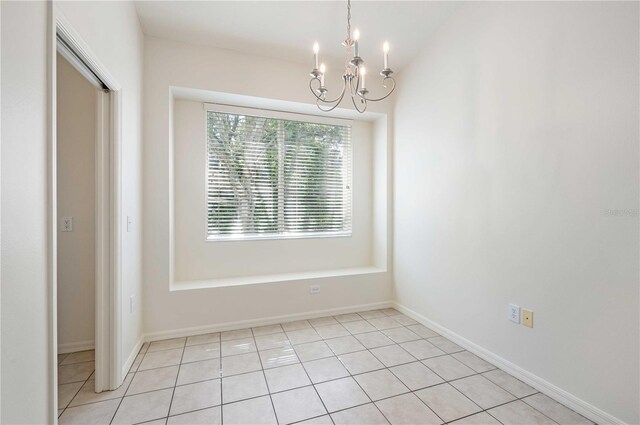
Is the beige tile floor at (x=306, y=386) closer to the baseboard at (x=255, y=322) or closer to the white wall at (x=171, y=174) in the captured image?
the baseboard at (x=255, y=322)

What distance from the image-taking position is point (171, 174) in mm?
2844

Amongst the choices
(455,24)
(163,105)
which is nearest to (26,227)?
(163,105)

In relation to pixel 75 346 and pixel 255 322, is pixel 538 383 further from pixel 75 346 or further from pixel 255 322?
pixel 75 346

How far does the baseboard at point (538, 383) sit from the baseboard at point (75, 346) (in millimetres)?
3142

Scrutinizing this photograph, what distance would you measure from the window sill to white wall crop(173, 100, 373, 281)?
0.25 ft

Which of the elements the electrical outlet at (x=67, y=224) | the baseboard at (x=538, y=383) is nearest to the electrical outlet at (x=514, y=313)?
the baseboard at (x=538, y=383)

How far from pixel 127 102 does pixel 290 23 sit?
154 centimetres

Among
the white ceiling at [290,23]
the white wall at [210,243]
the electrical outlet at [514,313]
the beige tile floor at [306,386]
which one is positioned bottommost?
the beige tile floor at [306,386]

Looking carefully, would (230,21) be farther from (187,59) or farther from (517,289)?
(517,289)

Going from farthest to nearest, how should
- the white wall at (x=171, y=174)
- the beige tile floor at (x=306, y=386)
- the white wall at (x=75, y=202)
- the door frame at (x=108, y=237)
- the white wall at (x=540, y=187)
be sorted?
the white wall at (x=171, y=174) < the white wall at (x=75, y=202) < the door frame at (x=108, y=237) < the beige tile floor at (x=306, y=386) < the white wall at (x=540, y=187)

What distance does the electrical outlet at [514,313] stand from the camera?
2139mm

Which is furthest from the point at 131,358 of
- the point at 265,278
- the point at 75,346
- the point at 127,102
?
the point at 127,102

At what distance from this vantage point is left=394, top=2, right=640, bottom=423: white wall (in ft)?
5.29

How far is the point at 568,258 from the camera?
1.83 metres
